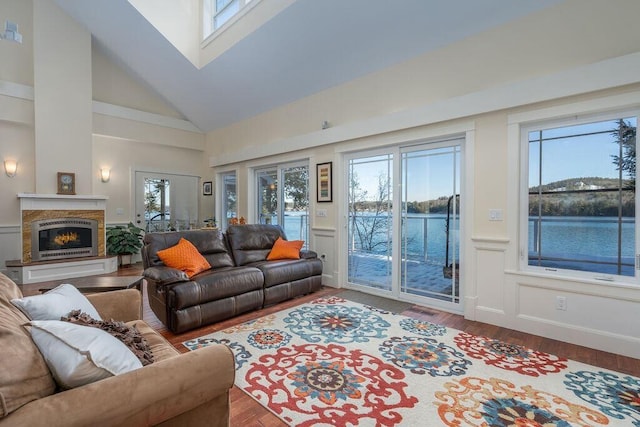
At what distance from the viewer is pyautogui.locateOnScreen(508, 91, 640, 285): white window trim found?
2508 mm

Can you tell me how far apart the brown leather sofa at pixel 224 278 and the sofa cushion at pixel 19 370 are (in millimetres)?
1865

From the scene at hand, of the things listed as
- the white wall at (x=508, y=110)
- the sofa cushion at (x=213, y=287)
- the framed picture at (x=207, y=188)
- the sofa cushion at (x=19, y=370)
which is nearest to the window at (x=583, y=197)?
the white wall at (x=508, y=110)

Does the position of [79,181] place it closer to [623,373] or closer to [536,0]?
[536,0]

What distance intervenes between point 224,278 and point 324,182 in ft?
7.21

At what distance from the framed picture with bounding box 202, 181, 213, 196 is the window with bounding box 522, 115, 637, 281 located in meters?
6.20

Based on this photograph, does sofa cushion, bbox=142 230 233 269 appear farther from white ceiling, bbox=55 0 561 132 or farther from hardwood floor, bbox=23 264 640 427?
white ceiling, bbox=55 0 561 132

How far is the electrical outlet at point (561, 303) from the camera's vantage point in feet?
8.98

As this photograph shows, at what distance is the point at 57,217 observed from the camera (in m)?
5.07

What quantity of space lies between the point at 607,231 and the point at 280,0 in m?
4.22

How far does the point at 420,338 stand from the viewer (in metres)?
2.77

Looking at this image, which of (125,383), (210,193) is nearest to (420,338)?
(125,383)

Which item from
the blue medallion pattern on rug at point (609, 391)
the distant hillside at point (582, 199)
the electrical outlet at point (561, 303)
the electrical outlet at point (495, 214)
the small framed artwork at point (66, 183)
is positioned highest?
the small framed artwork at point (66, 183)

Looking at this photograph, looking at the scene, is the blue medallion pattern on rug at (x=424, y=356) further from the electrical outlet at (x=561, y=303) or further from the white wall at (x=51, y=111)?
the white wall at (x=51, y=111)

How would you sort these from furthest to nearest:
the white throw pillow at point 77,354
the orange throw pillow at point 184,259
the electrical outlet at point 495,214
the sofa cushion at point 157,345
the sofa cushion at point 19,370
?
the orange throw pillow at point 184,259 < the electrical outlet at point 495,214 < the sofa cushion at point 157,345 < the white throw pillow at point 77,354 < the sofa cushion at point 19,370
